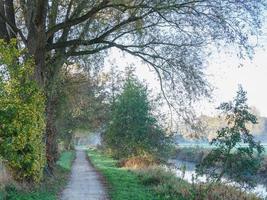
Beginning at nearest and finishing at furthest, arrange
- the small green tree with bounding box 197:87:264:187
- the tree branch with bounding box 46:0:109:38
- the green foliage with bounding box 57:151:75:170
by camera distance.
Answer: the small green tree with bounding box 197:87:264:187 → the tree branch with bounding box 46:0:109:38 → the green foliage with bounding box 57:151:75:170

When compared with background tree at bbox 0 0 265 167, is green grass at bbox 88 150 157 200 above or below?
below

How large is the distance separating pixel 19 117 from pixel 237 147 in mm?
7126

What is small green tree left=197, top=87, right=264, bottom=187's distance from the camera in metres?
15.5

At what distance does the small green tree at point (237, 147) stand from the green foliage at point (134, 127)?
21.3m

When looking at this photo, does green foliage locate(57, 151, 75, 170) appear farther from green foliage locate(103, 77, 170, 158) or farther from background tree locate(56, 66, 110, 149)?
green foliage locate(103, 77, 170, 158)

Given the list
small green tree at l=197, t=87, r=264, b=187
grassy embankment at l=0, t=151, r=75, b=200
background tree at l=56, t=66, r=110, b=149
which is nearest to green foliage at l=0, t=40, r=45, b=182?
grassy embankment at l=0, t=151, r=75, b=200

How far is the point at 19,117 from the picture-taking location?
54.7 feet

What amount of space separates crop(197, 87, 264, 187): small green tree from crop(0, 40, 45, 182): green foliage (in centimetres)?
605

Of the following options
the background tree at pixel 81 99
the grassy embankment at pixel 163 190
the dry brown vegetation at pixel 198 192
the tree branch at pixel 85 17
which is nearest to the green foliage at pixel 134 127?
the background tree at pixel 81 99

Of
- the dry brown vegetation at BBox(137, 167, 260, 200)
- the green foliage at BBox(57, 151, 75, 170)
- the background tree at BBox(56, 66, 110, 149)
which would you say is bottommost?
the dry brown vegetation at BBox(137, 167, 260, 200)

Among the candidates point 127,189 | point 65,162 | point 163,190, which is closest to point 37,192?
point 127,189

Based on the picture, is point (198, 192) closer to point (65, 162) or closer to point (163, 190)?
point (163, 190)

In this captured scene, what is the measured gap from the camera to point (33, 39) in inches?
848

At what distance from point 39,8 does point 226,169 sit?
413 inches
